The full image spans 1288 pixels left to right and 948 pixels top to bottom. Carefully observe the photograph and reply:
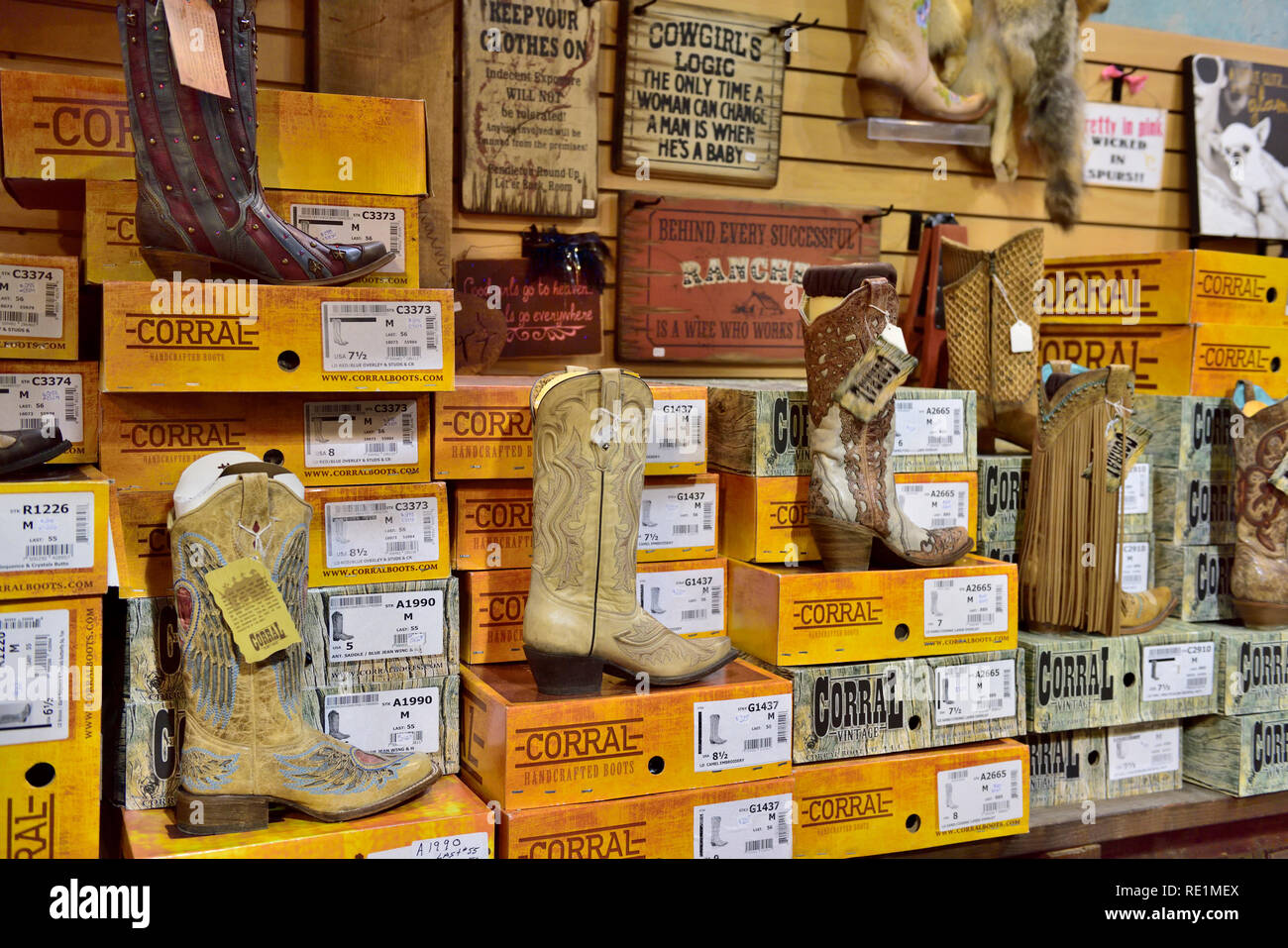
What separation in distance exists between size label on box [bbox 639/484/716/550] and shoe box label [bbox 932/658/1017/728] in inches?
21.2

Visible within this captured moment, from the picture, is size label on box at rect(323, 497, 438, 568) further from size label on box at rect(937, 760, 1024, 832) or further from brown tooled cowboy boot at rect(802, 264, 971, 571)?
size label on box at rect(937, 760, 1024, 832)

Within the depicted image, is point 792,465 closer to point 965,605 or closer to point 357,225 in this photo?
point 965,605

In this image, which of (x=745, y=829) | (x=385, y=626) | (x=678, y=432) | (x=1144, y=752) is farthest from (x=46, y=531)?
(x=1144, y=752)

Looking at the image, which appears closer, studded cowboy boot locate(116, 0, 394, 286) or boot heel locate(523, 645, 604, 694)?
studded cowboy boot locate(116, 0, 394, 286)

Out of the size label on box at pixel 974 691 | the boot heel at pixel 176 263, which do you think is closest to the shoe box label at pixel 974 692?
the size label on box at pixel 974 691

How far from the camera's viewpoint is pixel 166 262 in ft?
6.08

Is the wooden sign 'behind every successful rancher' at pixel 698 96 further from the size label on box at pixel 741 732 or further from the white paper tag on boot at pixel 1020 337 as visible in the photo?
the size label on box at pixel 741 732

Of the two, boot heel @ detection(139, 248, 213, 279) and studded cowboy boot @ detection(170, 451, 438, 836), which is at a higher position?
boot heel @ detection(139, 248, 213, 279)

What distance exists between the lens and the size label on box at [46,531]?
165 cm

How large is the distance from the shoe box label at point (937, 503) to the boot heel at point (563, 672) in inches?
31.1

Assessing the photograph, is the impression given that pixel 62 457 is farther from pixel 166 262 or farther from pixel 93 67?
pixel 93 67

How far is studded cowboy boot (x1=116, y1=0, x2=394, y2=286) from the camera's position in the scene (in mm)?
1803

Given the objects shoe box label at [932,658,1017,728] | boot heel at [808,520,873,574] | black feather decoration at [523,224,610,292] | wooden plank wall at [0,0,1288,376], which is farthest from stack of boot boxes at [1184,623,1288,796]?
black feather decoration at [523,224,610,292]
